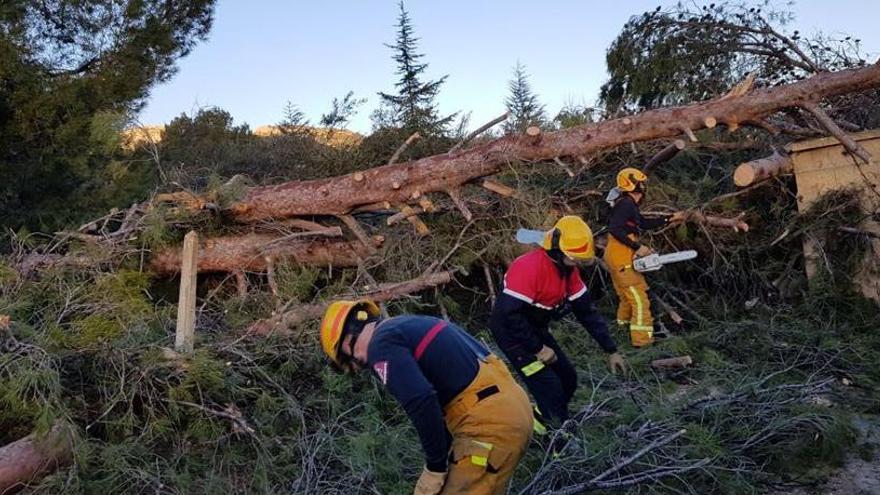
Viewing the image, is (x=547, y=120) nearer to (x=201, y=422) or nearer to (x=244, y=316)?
(x=244, y=316)

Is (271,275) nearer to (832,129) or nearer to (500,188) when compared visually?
(500,188)

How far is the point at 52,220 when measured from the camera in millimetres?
8656

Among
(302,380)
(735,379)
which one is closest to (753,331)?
(735,379)

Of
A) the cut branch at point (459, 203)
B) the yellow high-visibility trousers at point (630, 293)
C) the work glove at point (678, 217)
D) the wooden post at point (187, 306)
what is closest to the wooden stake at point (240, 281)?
the wooden post at point (187, 306)

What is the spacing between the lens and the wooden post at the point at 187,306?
4.87 m

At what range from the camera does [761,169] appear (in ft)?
21.7

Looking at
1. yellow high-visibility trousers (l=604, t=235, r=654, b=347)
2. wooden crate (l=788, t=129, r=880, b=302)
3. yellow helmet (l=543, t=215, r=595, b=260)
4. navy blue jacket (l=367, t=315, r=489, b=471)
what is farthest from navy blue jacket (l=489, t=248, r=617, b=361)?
wooden crate (l=788, t=129, r=880, b=302)

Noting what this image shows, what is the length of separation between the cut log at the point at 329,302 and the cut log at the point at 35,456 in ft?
5.28

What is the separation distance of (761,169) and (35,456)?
5769 mm

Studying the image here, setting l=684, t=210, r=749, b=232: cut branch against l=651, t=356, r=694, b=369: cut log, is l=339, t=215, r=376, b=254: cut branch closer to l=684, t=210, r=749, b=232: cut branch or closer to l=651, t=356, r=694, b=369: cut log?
l=651, t=356, r=694, b=369: cut log

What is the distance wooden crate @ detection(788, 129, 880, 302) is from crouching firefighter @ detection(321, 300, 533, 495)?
4.83 metres

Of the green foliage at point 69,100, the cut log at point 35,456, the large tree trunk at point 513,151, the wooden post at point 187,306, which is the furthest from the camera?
the green foliage at point 69,100

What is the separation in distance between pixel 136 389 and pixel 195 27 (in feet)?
25.1

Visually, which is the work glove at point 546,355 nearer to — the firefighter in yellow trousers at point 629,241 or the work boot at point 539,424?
the work boot at point 539,424
